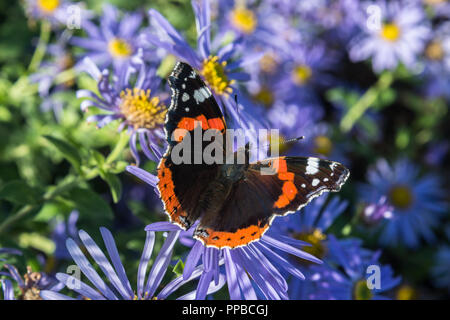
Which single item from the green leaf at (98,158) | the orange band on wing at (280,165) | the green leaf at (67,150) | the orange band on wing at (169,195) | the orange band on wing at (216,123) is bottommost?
the orange band on wing at (169,195)

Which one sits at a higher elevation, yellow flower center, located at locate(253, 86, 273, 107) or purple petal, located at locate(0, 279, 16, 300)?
yellow flower center, located at locate(253, 86, 273, 107)

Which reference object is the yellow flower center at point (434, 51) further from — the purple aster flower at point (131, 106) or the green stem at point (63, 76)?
the green stem at point (63, 76)

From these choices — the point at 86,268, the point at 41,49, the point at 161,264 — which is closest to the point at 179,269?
the point at 161,264

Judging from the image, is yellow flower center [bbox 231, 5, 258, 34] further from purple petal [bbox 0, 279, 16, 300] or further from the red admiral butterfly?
purple petal [bbox 0, 279, 16, 300]

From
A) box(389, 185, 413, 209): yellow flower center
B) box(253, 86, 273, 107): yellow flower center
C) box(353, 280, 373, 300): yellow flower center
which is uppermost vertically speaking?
box(253, 86, 273, 107): yellow flower center

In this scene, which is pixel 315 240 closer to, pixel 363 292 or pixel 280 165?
pixel 363 292

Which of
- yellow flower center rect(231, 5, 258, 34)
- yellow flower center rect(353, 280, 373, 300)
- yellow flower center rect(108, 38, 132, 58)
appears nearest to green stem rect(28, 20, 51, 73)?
yellow flower center rect(108, 38, 132, 58)

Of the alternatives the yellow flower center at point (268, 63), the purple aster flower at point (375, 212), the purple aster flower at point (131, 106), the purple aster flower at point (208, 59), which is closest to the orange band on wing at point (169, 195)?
the purple aster flower at point (131, 106)
